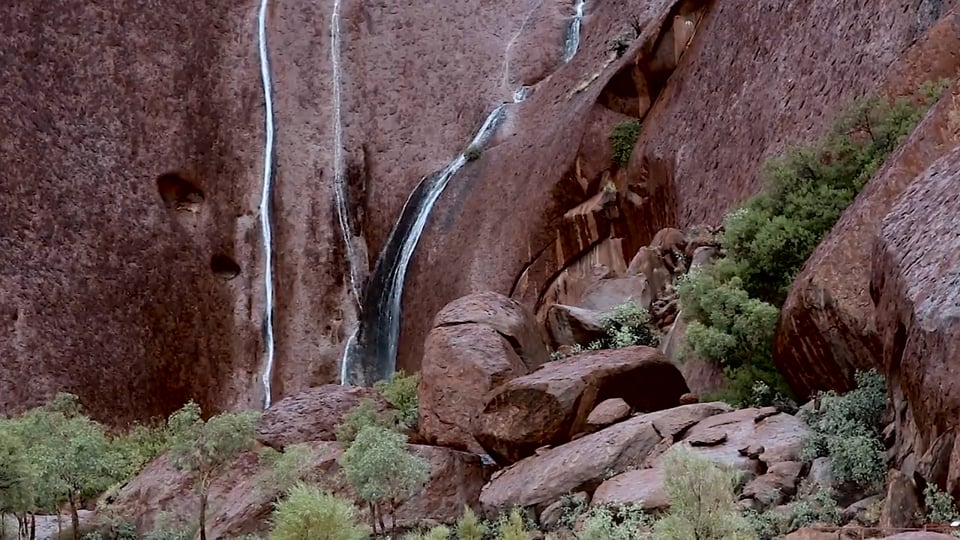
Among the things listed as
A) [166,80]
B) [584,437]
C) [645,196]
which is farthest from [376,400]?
[166,80]

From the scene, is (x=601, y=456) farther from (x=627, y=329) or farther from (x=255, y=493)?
(x=255, y=493)

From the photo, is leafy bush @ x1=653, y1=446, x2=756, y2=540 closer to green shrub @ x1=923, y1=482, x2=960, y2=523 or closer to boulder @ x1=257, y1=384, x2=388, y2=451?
green shrub @ x1=923, y1=482, x2=960, y2=523

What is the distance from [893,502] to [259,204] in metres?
24.3

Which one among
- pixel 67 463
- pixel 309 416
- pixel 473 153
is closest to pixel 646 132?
pixel 473 153

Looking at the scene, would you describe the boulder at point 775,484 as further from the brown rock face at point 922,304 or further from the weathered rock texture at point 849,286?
the weathered rock texture at point 849,286

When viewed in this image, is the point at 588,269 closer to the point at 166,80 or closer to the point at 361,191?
→ the point at 361,191

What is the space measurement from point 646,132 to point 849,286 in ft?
38.9

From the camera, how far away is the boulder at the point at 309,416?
57.7 feet

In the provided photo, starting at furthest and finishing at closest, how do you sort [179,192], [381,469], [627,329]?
1. [179,192]
2. [627,329]
3. [381,469]

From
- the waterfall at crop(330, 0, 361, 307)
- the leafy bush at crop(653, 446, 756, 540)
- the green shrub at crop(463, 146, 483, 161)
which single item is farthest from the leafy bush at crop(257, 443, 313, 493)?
the green shrub at crop(463, 146, 483, 161)

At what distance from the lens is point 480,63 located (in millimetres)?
32906

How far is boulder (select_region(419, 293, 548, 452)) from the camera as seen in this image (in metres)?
15.5

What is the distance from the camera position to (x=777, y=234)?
13.5 metres

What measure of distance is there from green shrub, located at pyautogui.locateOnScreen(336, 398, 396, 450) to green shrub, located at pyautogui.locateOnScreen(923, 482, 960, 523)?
33.1ft
